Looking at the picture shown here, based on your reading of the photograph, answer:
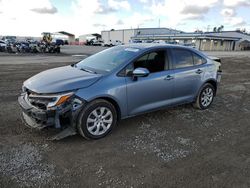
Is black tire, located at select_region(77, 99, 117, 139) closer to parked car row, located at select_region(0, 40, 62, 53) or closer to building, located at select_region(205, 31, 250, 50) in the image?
parked car row, located at select_region(0, 40, 62, 53)

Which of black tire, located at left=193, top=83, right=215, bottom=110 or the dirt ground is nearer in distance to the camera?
the dirt ground

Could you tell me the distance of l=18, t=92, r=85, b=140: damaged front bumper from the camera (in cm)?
366

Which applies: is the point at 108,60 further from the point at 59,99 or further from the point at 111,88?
the point at 59,99

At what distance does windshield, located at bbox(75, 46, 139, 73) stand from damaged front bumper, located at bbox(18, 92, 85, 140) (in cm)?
92

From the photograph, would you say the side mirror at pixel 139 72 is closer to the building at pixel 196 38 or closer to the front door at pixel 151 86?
the front door at pixel 151 86

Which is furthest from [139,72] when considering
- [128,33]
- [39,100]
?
[128,33]

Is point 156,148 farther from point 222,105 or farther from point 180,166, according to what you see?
point 222,105

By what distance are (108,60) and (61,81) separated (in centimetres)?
120

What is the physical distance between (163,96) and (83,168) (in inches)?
92.0

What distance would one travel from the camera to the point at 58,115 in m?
3.69

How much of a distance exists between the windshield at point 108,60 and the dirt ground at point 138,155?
1.21m

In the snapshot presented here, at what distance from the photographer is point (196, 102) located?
230 inches

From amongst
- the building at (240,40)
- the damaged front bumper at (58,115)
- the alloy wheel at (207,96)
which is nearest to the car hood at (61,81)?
the damaged front bumper at (58,115)

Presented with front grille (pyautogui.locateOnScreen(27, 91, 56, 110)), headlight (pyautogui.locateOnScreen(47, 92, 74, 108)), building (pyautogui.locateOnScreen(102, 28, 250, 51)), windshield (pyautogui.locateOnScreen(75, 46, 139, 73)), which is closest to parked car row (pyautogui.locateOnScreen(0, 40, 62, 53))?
windshield (pyautogui.locateOnScreen(75, 46, 139, 73))
